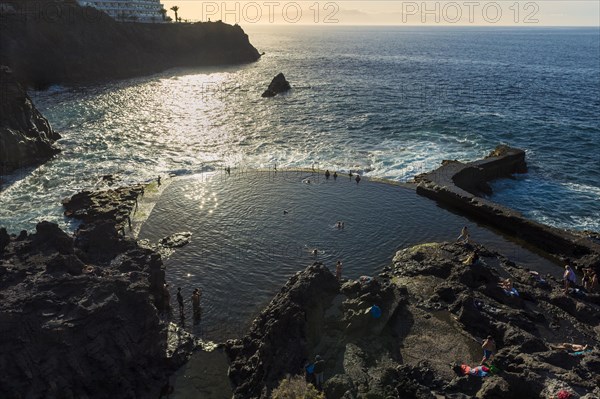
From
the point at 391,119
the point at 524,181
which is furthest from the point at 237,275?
the point at 391,119

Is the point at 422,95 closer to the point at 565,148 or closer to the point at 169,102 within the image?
the point at 565,148

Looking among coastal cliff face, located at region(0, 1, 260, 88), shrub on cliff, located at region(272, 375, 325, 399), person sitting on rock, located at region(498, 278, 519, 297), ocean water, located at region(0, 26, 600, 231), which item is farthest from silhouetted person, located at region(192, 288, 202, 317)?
coastal cliff face, located at region(0, 1, 260, 88)

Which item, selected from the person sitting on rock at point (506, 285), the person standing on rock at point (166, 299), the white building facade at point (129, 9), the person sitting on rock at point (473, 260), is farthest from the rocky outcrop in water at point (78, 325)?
the white building facade at point (129, 9)

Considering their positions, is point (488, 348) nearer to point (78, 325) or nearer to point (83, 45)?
point (78, 325)

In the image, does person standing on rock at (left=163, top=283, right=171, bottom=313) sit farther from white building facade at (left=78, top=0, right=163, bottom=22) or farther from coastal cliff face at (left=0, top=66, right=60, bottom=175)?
white building facade at (left=78, top=0, right=163, bottom=22)

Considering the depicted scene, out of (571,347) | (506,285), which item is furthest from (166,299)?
(571,347)
